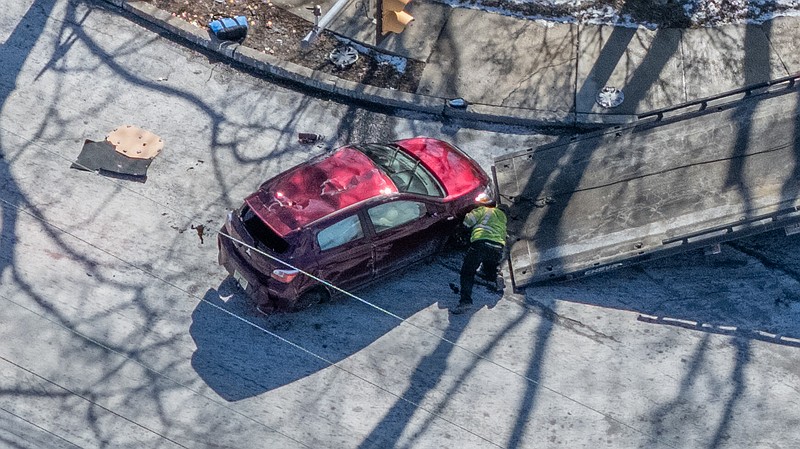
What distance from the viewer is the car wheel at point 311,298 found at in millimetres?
10258

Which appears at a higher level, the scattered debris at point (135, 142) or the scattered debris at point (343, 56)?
the scattered debris at point (343, 56)

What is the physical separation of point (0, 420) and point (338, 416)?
347 cm

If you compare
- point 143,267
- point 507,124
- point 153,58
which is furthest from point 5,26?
point 507,124

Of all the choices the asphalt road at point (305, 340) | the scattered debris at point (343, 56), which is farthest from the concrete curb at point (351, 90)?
the asphalt road at point (305, 340)

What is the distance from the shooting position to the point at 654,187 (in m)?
10.9

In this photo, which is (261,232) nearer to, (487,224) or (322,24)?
(487,224)

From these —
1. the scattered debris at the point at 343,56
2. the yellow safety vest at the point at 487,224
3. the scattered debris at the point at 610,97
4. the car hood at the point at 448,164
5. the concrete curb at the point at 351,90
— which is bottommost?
the yellow safety vest at the point at 487,224

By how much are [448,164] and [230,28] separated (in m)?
4.33

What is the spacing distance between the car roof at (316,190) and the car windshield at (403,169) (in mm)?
174

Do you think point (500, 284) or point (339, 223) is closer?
point (339, 223)

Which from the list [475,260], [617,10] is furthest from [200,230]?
[617,10]

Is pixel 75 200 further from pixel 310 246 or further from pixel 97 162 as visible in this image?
pixel 310 246

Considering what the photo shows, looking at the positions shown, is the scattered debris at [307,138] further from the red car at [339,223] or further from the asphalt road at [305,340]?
the red car at [339,223]

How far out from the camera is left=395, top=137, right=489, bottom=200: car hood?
10.8 meters
